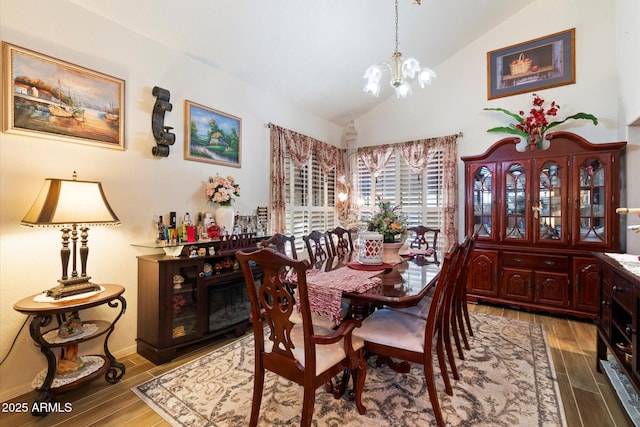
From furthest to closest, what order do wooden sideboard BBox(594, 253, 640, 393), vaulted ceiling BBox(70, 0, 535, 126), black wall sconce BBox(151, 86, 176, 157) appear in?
black wall sconce BBox(151, 86, 176, 157) → vaulted ceiling BBox(70, 0, 535, 126) → wooden sideboard BBox(594, 253, 640, 393)

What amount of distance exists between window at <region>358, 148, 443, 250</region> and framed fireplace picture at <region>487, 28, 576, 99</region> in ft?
4.14

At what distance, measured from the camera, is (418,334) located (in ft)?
6.01

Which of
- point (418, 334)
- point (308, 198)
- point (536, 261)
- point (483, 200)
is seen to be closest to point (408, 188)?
point (483, 200)

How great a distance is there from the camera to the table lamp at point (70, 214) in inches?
73.8

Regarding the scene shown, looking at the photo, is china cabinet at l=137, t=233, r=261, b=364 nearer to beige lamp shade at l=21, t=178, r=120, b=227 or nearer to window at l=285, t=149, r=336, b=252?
beige lamp shade at l=21, t=178, r=120, b=227

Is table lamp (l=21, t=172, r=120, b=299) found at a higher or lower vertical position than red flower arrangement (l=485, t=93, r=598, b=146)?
lower

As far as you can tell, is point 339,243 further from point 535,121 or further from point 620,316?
point 535,121

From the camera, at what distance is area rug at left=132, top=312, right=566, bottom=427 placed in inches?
69.4

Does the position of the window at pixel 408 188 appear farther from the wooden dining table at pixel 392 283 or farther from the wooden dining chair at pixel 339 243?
the wooden dining table at pixel 392 283

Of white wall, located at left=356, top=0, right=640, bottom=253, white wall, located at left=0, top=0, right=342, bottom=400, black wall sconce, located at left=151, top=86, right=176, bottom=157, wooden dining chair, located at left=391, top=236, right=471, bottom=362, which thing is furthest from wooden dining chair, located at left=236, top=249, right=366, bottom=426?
white wall, located at left=356, top=0, right=640, bottom=253

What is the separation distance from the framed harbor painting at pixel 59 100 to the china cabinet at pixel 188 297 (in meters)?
1.11

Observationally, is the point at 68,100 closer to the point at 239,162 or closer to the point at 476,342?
the point at 239,162

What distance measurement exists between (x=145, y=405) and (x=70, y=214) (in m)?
1.33

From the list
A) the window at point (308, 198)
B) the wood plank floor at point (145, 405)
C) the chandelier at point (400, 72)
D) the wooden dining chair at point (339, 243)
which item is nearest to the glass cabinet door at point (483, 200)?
the wood plank floor at point (145, 405)
